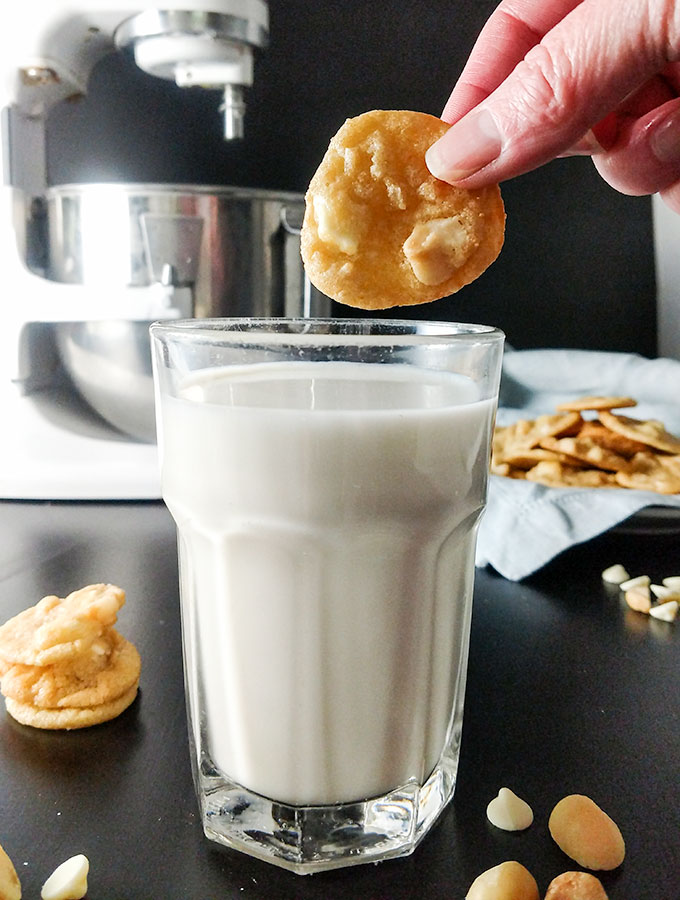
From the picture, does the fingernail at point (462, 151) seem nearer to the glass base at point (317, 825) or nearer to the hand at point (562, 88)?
the hand at point (562, 88)

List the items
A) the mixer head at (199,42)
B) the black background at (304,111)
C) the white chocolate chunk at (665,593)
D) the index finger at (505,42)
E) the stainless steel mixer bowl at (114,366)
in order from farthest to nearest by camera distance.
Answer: the black background at (304,111) < the stainless steel mixer bowl at (114,366) < the mixer head at (199,42) < the white chocolate chunk at (665,593) < the index finger at (505,42)

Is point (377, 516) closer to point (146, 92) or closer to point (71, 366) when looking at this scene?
point (71, 366)

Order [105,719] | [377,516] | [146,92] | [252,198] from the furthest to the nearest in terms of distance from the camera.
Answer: [146,92] < [252,198] < [105,719] < [377,516]

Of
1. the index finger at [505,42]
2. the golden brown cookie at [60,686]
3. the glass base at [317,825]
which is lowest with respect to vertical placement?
the glass base at [317,825]

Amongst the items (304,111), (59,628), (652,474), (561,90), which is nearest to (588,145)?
(561,90)

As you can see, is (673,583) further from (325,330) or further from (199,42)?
(199,42)

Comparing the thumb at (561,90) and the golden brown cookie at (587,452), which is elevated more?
the thumb at (561,90)

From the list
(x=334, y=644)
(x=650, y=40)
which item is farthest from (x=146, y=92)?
(x=334, y=644)

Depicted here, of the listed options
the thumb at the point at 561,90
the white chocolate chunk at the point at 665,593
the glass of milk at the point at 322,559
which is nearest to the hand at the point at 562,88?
the thumb at the point at 561,90
